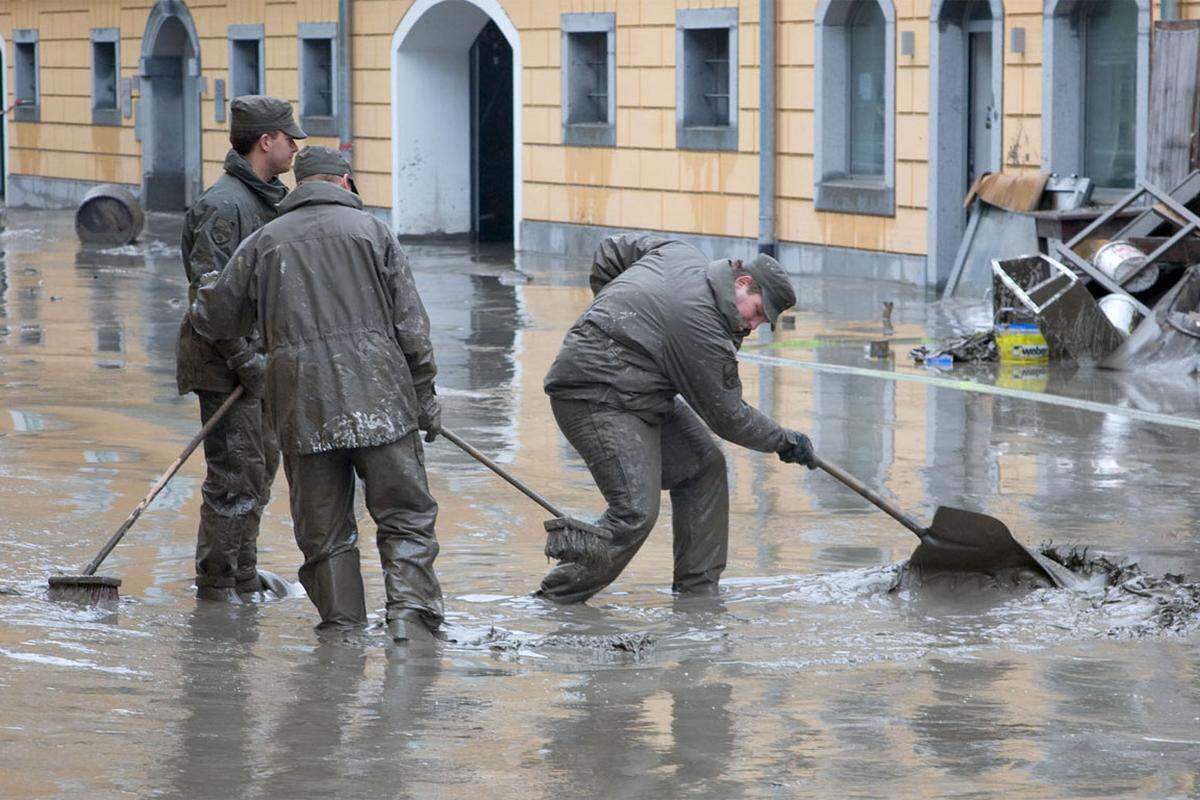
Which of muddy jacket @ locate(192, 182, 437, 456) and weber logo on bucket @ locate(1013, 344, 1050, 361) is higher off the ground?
muddy jacket @ locate(192, 182, 437, 456)

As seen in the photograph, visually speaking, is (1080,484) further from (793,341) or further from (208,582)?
(793,341)

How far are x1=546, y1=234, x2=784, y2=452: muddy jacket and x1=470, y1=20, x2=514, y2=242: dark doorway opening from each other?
64.1ft

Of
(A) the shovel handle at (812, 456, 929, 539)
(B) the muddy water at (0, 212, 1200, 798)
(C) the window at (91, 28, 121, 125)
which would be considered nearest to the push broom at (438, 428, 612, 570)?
(B) the muddy water at (0, 212, 1200, 798)

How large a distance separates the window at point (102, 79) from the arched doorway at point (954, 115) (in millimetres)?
17959

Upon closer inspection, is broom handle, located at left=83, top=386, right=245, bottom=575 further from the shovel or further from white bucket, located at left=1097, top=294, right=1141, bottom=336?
white bucket, located at left=1097, top=294, right=1141, bottom=336

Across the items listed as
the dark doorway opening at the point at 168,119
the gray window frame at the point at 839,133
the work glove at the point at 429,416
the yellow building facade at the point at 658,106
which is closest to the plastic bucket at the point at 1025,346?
the yellow building facade at the point at 658,106

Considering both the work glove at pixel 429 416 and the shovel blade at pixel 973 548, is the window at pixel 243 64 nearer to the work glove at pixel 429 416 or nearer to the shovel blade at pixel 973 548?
the shovel blade at pixel 973 548

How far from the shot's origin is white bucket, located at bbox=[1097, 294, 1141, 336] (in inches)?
523

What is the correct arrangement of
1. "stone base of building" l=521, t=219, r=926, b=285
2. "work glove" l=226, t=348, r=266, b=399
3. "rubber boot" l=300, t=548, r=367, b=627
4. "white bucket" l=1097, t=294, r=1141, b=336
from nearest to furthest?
"rubber boot" l=300, t=548, r=367, b=627
"work glove" l=226, t=348, r=266, b=399
"white bucket" l=1097, t=294, r=1141, b=336
"stone base of building" l=521, t=219, r=926, b=285

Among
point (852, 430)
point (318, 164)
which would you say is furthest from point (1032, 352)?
point (318, 164)

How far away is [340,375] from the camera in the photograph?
238 inches

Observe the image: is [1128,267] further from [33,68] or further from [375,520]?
[33,68]

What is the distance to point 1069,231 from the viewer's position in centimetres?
1527

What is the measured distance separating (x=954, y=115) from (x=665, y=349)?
1218cm
